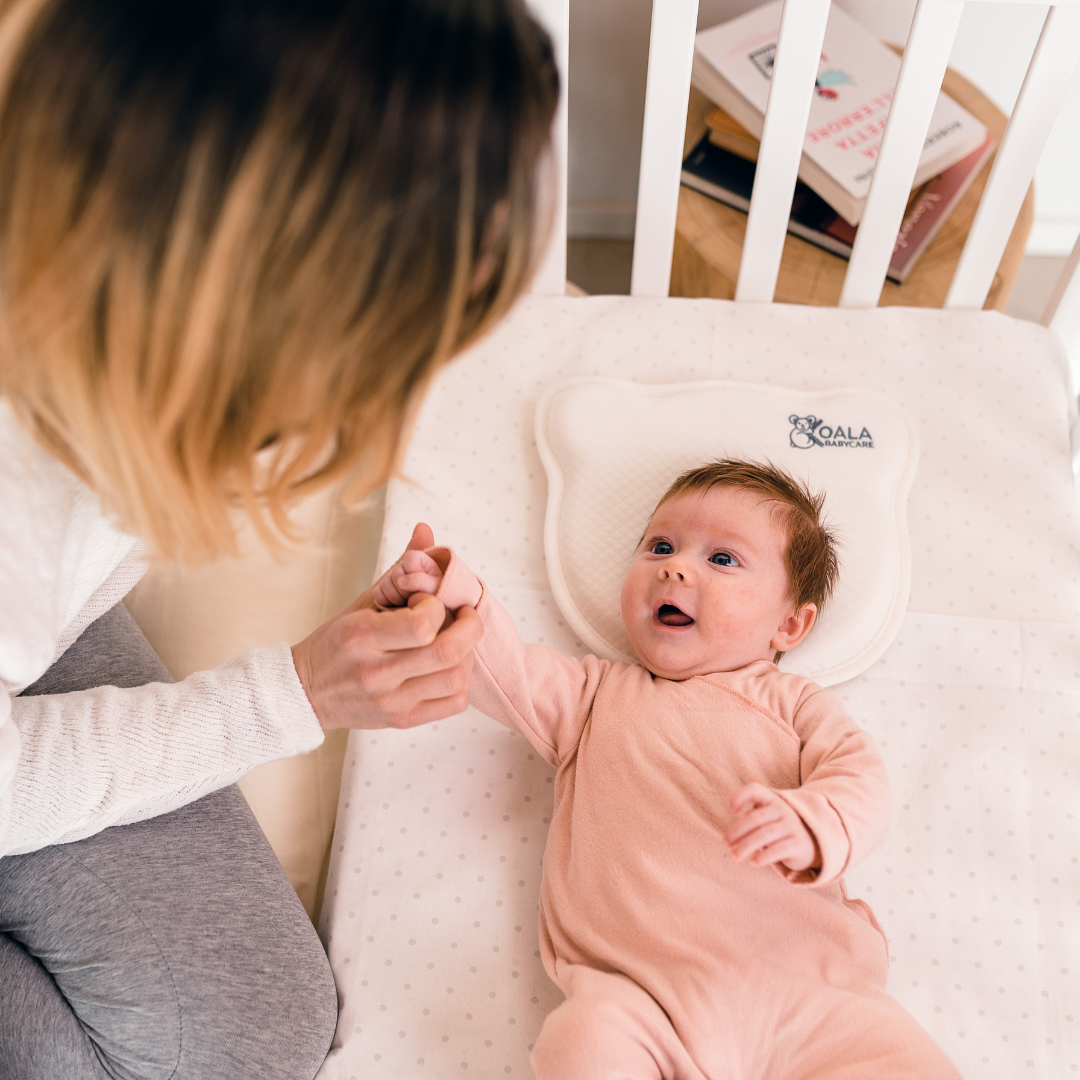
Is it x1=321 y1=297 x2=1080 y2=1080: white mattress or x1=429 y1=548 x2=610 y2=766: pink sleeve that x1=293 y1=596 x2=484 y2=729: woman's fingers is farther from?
x1=321 y1=297 x2=1080 y2=1080: white mattress

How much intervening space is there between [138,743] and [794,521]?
2.23ft

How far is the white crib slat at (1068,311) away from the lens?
124cm

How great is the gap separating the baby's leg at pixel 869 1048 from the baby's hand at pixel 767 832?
14 cm

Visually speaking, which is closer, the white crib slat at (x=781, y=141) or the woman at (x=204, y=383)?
the woman at (x=204, y=383)

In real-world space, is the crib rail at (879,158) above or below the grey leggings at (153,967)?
above

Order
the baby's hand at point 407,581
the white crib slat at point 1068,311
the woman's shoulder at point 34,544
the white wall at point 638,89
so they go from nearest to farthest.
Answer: the woman's shoulder at point 34,544
the baby's hand at point 407,581
the white crib slat at point 1068,311
the white wall at point 638,89

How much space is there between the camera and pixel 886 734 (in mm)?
987

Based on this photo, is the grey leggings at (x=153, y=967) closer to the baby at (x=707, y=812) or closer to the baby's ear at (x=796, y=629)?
the baby at (x=707, y=812)

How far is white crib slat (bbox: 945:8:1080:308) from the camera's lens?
1.02 meters

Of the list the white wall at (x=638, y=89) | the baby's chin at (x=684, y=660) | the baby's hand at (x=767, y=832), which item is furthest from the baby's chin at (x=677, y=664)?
the white wall at (x=638, y=89)

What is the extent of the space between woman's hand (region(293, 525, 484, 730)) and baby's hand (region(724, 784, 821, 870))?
0.82ft

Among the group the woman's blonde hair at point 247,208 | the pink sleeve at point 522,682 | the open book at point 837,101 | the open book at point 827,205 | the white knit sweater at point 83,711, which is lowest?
the pink sleeve at point 522,682

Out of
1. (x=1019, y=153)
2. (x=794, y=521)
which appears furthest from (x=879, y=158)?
(x=794, y=521)

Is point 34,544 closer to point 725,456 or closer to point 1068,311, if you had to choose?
point 725,456
